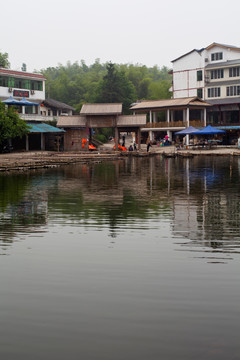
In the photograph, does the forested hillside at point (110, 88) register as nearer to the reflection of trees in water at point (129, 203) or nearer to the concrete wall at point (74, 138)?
the concrete wall at point (74, 138)

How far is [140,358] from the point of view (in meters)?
4.92

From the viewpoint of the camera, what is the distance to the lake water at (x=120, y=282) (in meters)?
5.28

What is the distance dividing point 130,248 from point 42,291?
3050 mm

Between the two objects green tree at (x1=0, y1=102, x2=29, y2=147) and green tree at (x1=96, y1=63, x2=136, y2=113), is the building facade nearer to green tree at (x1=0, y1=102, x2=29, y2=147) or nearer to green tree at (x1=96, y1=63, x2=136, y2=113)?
green tree at (x1=0, y1=102, x2=29, y2=147)


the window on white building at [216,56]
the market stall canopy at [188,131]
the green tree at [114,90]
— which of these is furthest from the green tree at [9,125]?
the window on white building at [216,56]

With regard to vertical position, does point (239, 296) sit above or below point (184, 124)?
below

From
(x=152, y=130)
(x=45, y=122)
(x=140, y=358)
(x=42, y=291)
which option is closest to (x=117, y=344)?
(x=140, y=358)

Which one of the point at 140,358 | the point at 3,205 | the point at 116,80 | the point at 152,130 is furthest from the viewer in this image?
the point at 116,80

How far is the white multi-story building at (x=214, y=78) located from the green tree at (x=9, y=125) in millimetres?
25927

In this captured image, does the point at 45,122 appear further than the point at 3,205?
Yes

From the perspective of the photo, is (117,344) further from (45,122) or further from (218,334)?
(45,122)

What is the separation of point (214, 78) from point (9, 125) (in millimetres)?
30429

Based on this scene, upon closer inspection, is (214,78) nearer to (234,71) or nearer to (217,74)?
(217,74)

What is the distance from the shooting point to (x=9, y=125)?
46594 mm
